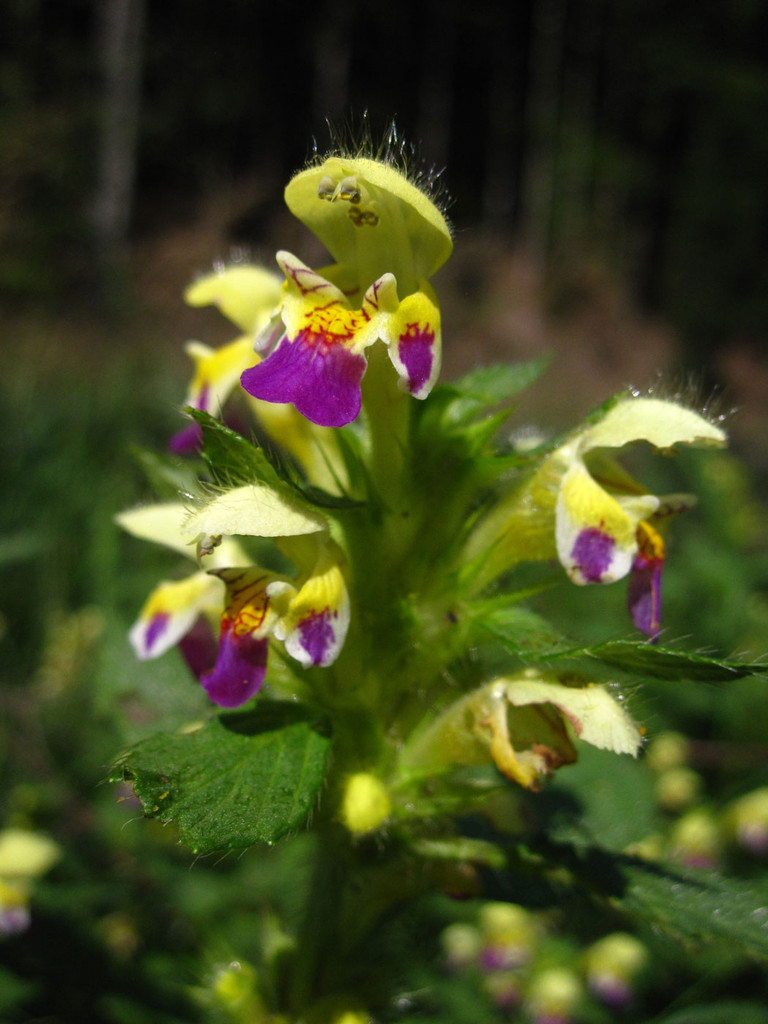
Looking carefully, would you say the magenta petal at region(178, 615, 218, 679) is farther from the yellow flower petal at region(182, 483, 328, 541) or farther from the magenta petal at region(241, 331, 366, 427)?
the magenta petal at region(241, 331, 366, 427)

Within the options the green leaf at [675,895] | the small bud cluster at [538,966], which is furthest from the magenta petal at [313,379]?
the small bud cluster at [538,966]

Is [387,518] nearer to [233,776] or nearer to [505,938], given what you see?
[233,776]

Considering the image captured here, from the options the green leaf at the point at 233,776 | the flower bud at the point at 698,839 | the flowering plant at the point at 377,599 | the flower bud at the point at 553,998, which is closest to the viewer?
the green leaf at the point at 233,776

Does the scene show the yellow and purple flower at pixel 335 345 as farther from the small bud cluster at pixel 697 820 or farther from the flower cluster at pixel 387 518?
the small bud cluster at pixel 697 820

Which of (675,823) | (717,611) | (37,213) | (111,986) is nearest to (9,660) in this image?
(111,986)

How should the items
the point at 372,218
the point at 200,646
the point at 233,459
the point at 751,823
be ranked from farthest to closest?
the point at 751,823, the point at 200,646, the point at 372,218, the point at 233,459

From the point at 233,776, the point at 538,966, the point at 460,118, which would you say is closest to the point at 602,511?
the point at 233,776

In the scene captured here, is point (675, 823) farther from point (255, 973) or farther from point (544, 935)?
point (255, 973)
